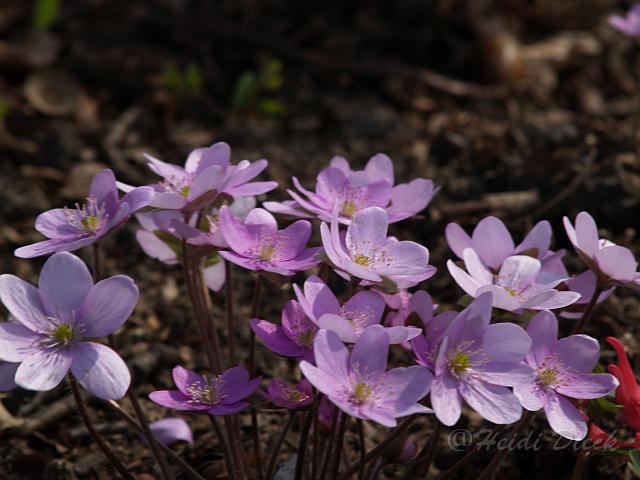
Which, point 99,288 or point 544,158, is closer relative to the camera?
point 99,288

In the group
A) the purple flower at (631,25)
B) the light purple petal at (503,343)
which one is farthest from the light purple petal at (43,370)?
the purple flower at (631,25)

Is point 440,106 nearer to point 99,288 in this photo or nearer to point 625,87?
point 625,87

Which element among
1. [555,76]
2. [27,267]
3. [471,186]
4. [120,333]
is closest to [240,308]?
[120,333]

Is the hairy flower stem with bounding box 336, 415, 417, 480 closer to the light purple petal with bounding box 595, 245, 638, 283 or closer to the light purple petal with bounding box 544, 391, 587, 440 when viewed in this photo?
the light purple petal with bounding box 544, 391, 587, 440

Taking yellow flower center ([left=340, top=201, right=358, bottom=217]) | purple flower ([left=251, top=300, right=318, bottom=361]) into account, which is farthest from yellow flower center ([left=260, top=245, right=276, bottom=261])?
yellow flower center ([left=340, top=201, right=358, bottom=217])

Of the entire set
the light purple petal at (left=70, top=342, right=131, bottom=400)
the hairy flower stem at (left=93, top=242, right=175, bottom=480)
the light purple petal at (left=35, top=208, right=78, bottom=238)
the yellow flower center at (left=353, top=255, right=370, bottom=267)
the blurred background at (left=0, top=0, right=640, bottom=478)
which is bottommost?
the blurred background at (left=0, top=0, right=640, bottom=478)

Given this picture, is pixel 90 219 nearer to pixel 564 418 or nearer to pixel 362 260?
pixel 362 260

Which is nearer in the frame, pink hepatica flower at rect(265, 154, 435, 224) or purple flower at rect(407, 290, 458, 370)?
purple flower at rect(407, 290, 458, 370)
